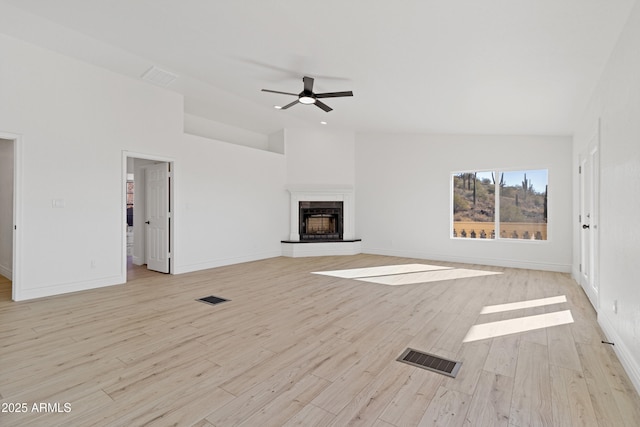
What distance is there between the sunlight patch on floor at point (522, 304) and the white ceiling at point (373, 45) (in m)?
2.68

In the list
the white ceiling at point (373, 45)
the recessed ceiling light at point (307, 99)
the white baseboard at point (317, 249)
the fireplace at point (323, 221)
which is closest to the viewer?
the white ceiling at point (373, 45)

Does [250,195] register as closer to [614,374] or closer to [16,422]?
[16,422]

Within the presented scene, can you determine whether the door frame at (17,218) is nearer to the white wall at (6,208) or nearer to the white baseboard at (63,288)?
the white baseboard at (63,288)

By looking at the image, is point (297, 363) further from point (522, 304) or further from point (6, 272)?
point (6, 272)

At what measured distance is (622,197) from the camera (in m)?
2.53

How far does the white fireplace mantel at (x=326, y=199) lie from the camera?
8123 millimetres

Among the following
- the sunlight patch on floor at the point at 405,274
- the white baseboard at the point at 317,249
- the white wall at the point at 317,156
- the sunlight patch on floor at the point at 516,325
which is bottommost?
the sunlight patch on floor at the point at 516,325

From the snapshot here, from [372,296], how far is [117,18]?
178 inches

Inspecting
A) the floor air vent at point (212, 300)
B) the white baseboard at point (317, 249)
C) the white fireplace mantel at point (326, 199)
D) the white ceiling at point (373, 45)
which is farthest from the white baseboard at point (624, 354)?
the white fireplace mantel at point (326, 199)

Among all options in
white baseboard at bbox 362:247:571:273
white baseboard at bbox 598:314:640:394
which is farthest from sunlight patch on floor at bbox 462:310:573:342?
white baseboard at bbox 362:247:571:273

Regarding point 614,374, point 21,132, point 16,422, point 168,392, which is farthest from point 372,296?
point 21,132

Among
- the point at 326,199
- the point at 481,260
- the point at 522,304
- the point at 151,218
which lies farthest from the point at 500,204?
the point at 151,218

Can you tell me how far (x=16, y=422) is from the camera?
1.73 m

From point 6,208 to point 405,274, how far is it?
23.6 feet
